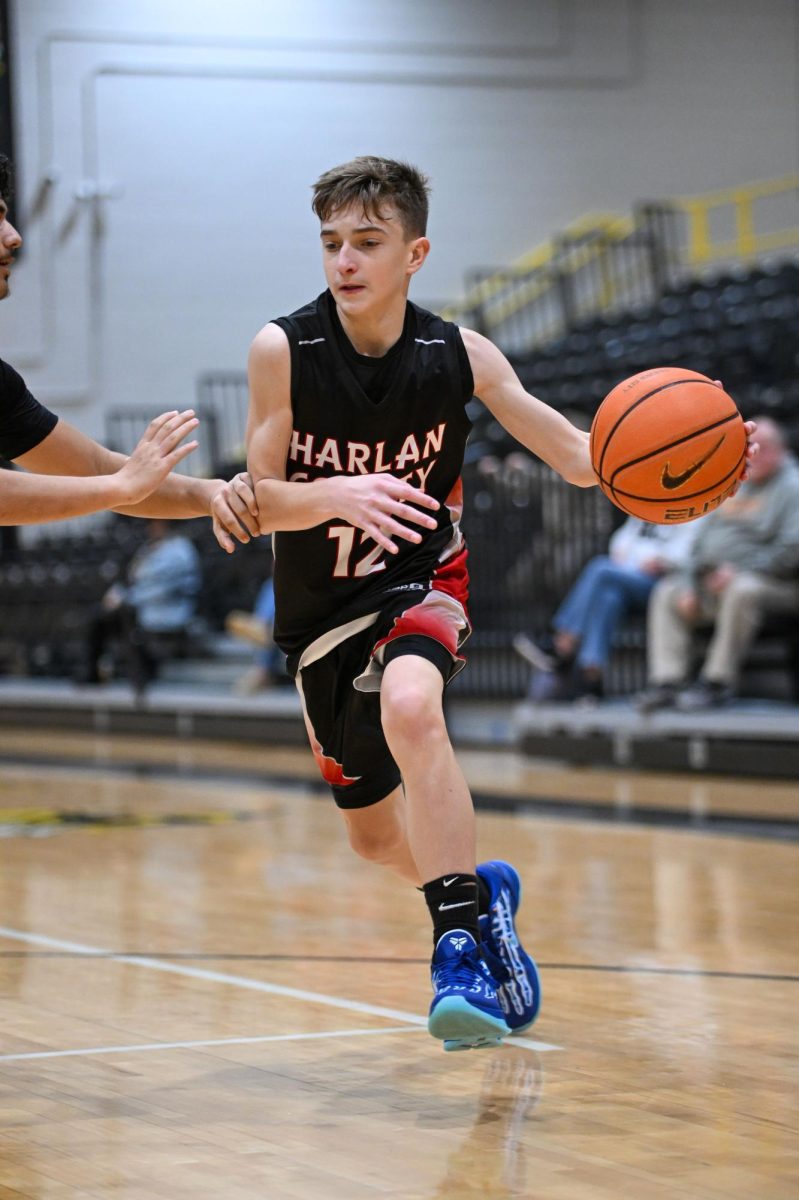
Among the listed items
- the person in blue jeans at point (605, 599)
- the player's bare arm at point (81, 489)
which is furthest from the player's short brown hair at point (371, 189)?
the person in blue jeans at point (605, 599)

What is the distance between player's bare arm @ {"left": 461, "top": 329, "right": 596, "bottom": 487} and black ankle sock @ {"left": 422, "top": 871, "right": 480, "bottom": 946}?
0.87 m

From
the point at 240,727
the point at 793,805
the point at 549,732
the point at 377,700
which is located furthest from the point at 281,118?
the point at 377,700

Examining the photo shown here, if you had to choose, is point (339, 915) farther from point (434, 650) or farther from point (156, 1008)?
point (434, 650)

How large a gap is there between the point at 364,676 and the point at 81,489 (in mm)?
606

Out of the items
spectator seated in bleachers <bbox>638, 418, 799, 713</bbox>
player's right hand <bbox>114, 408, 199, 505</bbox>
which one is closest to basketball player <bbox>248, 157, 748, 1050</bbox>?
player's right hand <bbox>114, 408, 199, 505</bbox>

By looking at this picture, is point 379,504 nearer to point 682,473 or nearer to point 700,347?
point 682,473

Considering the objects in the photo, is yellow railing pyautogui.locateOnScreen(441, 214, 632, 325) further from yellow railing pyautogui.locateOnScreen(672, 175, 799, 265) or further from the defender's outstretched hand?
the defender's outstretched hand

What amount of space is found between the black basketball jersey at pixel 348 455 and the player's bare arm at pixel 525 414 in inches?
2.8

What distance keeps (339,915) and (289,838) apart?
1874 millimetres

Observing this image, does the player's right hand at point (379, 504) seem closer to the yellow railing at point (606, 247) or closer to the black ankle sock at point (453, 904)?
the black ankle sock at point (453, 904)

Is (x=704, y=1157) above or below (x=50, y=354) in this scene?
below

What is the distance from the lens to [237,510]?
305 centimetres

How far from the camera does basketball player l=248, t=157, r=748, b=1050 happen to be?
318 centimetres

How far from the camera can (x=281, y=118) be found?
61.9 ft
